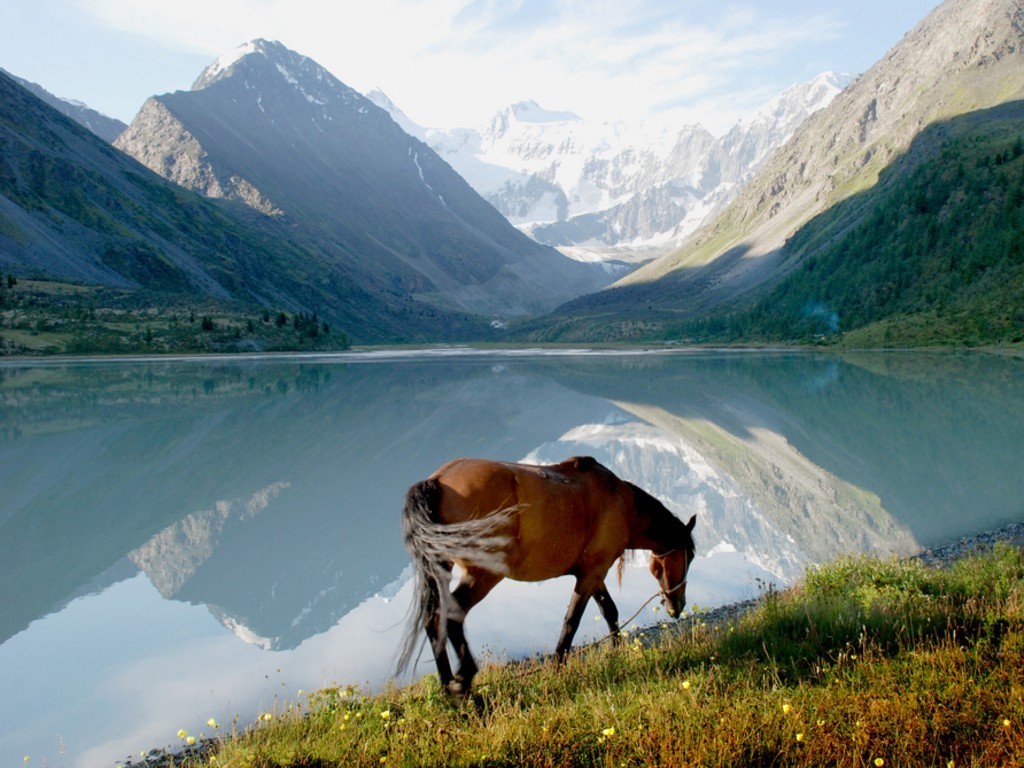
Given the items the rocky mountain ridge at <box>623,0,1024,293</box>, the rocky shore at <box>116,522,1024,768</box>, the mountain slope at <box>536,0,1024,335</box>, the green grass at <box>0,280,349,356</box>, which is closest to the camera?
the rocky shore at <box>116,522,1024,768</box>

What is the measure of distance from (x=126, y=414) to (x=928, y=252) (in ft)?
339

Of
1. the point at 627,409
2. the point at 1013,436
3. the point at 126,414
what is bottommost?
the point at 1013,436

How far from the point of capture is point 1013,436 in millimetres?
26250

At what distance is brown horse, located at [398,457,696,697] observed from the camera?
6.98 meters

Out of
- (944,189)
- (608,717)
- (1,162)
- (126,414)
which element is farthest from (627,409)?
(1,162)

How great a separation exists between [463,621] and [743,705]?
8.31ft

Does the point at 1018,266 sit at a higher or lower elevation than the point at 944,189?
lower

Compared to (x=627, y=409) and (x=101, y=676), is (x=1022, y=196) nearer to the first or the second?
(x=627, y=409)

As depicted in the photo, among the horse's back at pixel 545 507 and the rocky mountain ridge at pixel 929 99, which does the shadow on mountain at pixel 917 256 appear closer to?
the rocky mountain ridge at pixel 929 99

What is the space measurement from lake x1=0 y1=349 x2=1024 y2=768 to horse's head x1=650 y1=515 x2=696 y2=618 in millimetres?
1772

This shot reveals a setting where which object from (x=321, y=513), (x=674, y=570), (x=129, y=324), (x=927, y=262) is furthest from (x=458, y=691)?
(x=927, y=262)

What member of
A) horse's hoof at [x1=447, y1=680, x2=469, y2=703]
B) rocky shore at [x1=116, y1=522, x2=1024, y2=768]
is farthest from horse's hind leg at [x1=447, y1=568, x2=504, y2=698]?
rocky shore at [x1=116, y1=522, x2=1024, y2=768]

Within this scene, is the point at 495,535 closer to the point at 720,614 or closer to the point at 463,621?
the point at 463,621

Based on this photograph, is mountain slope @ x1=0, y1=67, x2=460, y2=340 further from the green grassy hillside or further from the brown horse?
the brown horse
